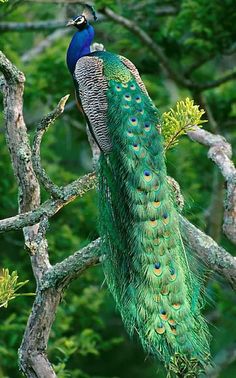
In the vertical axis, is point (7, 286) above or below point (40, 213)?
below

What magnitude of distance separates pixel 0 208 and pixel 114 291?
13.2 feet

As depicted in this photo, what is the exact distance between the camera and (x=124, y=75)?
6.42 metres

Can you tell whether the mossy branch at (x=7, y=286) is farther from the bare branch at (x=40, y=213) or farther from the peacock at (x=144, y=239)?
the peacock at (x=144, y=239)

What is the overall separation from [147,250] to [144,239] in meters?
0.06

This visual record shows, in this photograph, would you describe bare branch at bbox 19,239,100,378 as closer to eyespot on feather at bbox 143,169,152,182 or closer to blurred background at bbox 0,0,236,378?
eyespot on feather at bbox 143,169,152,182

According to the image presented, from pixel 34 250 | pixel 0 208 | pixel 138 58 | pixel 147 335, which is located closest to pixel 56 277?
pixel 34 250

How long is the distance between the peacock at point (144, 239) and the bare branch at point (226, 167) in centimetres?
29

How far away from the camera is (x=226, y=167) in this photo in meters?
6.17

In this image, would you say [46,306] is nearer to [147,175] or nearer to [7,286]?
[7,286]

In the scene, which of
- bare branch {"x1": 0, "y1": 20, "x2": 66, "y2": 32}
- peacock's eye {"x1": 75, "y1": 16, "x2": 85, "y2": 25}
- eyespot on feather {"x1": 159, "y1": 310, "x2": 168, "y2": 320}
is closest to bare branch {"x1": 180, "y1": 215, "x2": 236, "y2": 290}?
eyespot on feather {"x1": 159, "y1": 310, "x2": 168, "y2": 320}

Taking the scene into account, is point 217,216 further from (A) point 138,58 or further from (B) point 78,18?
(B) point 78,18

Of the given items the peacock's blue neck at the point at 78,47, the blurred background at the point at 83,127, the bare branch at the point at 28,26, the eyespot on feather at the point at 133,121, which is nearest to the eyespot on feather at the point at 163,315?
the eyespot on feather at the point at 133,121

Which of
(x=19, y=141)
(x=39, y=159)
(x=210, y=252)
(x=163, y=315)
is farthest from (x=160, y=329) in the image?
(x=19, y=141)

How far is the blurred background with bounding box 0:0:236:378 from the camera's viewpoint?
927 centimetres
